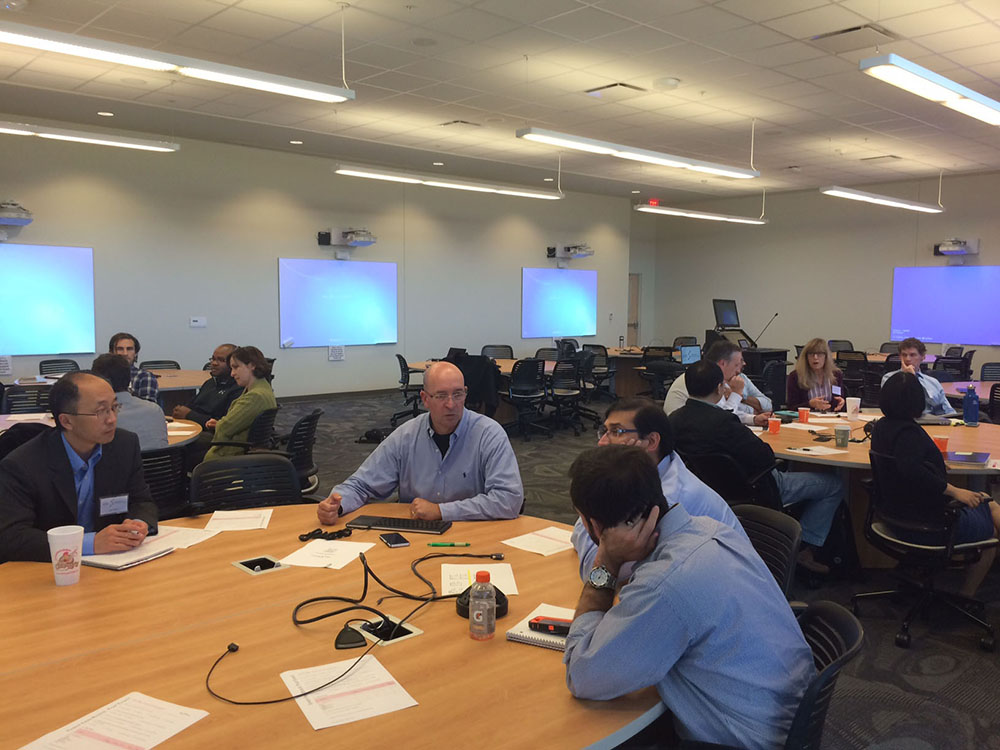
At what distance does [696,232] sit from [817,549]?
13.3m

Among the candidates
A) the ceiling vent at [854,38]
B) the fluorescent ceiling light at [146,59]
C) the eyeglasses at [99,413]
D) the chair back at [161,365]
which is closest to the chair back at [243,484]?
the eyeglasses at [99,413]

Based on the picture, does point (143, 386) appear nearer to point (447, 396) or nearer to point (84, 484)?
point (84, 484)

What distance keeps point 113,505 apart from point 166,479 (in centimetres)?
166

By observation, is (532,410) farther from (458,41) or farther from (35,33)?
(35,33)

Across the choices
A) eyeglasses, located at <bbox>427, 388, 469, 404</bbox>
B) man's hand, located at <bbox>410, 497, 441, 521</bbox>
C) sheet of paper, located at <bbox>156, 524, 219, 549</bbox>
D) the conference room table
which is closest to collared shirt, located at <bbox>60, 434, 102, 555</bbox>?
sheet of paper, located at <bbox>156, 524, 219, 549</bbox>

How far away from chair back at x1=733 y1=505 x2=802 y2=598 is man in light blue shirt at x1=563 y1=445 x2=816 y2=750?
80 centimetres

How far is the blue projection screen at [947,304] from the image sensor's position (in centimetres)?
1244

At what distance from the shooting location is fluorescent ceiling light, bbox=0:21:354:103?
169 inches

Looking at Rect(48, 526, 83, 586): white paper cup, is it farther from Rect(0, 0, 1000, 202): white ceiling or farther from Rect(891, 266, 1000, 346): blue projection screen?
Rect(891, 266, 1000, 346): blue projection screen

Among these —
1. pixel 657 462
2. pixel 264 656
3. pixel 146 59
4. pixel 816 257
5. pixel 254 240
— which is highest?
pixel 146 59

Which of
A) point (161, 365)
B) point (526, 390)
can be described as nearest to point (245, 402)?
point (526, 390)

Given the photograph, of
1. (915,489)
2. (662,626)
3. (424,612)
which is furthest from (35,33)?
(915,489)

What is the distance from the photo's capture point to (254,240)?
11.0 m

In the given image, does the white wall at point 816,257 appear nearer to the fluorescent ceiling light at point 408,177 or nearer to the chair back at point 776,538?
the fluorescent ceiling light at point 408,177
